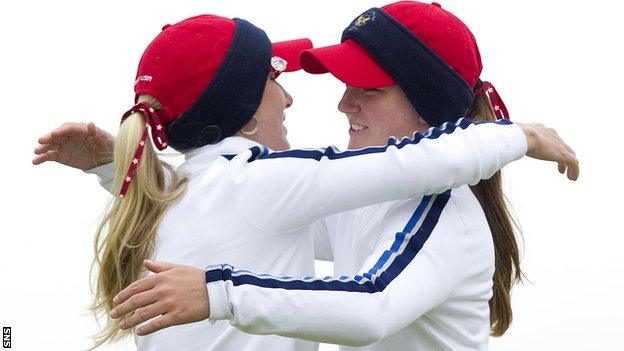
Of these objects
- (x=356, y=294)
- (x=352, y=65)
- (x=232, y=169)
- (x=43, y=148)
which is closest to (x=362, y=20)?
(x=352, y=65)

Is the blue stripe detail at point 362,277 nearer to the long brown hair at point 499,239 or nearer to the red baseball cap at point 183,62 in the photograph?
the long brown hair at point 499,239

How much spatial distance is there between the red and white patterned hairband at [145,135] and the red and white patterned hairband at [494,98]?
30.2 inches

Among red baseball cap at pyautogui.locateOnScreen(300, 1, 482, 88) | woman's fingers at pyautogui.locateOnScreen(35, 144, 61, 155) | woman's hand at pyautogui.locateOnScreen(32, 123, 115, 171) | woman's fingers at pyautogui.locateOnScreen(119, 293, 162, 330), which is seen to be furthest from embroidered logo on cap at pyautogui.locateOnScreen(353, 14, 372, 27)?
woman's fingers at pyautogui.locateOnScreen(119, 293, 162, 330)

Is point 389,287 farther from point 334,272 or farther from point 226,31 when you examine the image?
point 226,31

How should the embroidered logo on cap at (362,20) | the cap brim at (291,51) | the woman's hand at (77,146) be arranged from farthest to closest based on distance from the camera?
1. the woman's hand at (77,146)
2. the cap brim at (291,51)
3. the embroidered logo on cap at (362,20)

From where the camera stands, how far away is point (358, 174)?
2.24m

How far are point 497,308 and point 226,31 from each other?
0.99 m

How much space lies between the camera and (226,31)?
8.50ft

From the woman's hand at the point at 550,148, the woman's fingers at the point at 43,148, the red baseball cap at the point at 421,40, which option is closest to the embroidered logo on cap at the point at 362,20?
the red baseball cap at the point at 421,40

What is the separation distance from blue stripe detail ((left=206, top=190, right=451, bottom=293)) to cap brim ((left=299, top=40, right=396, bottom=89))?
0.34 metres

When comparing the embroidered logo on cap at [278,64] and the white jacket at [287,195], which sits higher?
the embroidered logo on cap at [278,64]

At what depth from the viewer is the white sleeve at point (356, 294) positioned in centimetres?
201

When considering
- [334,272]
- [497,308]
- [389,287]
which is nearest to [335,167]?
[389,287]

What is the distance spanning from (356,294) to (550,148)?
695 mm
